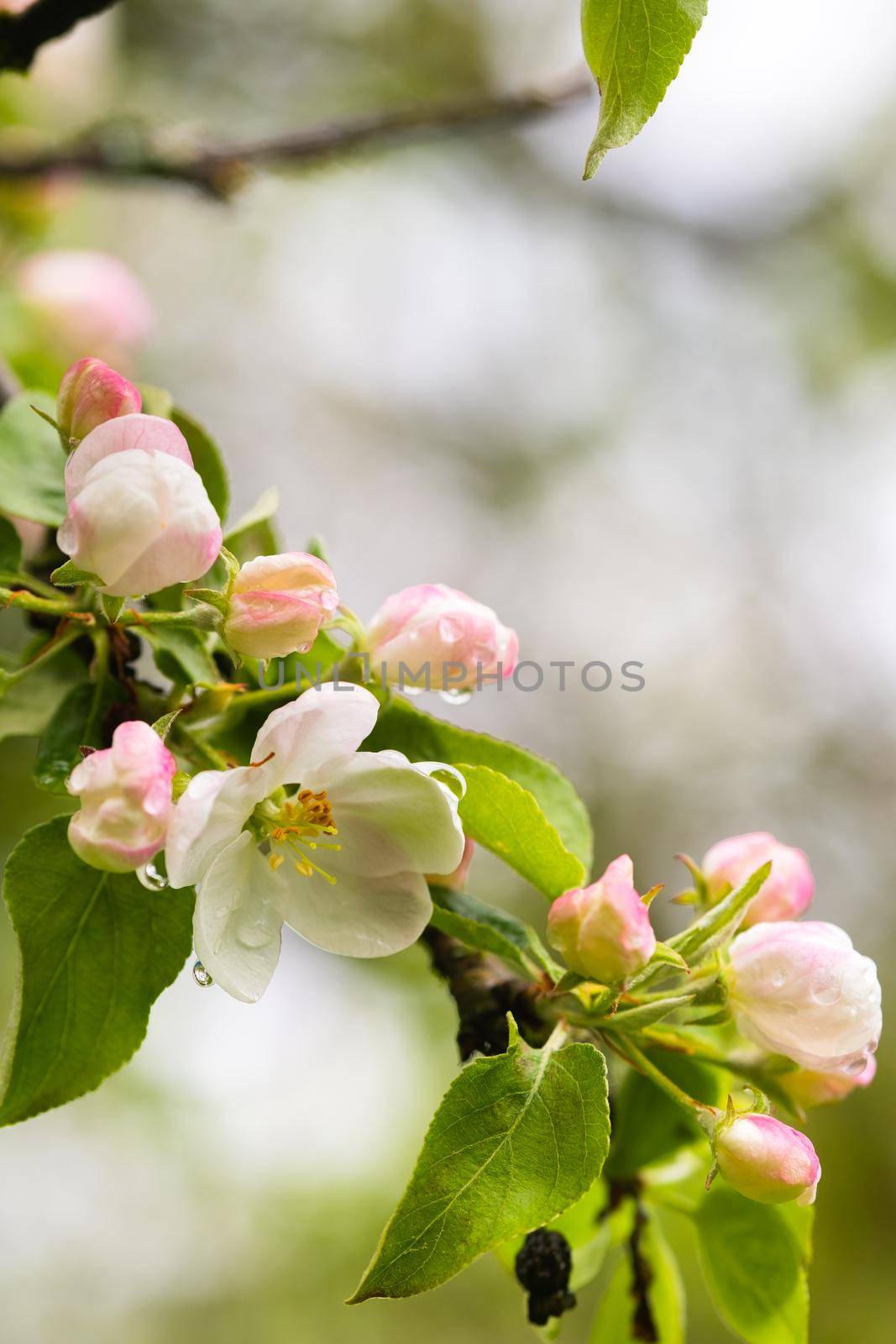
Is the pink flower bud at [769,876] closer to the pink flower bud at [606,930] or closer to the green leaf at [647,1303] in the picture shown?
the pink flower bud at [606,930]

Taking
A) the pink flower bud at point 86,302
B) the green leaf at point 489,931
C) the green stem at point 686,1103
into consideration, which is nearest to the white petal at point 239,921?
the green leaf at point 489,931

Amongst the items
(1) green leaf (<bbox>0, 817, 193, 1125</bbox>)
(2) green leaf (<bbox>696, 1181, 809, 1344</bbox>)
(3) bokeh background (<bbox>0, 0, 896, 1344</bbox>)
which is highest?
(1) green leaf (<bbox>0, 817, 193, 1125</bbox>)

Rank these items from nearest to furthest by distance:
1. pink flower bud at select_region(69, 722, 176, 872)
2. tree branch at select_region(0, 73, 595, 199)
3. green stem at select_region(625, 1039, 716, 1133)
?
pink flower bud at select_region(69, 722, 176, 872) < green stem at select_region(625, 1039, 716, 1133) < tree branch at select_region(0, 73, 595, 199)

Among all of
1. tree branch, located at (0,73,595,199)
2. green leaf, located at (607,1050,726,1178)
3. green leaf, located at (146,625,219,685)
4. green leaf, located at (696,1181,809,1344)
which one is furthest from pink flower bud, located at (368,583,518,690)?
tree branch, located at (0,73,595,199)

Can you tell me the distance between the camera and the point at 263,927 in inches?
26.1

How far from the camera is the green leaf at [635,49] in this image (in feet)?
1.84

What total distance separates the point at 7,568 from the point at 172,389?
3336 mm

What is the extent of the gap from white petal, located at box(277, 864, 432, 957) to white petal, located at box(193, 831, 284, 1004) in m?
A: 0.02

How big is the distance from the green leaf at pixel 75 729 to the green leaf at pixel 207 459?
173 millimetres

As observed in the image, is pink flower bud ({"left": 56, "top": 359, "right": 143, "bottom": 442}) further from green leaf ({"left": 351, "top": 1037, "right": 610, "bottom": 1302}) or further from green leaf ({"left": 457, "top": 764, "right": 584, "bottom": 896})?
green leaf ({"left": 351, "top": 1037, "right": 610, "bottom": 1302})

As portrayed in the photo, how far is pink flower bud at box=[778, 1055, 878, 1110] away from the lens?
749 millimetres

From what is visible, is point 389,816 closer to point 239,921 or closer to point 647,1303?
point 239,921

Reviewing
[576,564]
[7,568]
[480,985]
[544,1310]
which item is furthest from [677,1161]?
[576,564]

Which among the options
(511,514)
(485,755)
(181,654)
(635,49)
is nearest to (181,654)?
(181,654)
